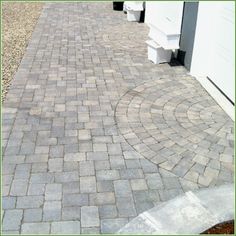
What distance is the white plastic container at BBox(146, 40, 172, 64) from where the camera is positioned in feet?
32.3

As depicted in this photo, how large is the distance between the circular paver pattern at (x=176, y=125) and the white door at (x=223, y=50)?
17.7 inches

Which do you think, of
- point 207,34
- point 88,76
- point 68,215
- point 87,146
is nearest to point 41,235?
point 68,215

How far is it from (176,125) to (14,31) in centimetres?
870

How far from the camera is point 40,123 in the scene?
6.80 m

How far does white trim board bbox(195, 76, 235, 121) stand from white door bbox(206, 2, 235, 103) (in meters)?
0.11

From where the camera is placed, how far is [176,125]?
6.80m

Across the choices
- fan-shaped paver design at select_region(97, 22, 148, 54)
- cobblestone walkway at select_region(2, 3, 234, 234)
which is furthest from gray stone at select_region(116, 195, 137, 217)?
fan-shaped paver design at select_region(97, 22, 148, 54)

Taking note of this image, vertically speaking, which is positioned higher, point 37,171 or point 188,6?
point 188,6

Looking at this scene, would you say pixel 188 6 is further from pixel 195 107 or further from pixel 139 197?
pixel 139 197

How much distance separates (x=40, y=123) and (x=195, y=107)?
325 centimetres

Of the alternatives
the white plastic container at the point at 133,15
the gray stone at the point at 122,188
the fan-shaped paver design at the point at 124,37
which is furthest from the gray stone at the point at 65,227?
the white plastic container at the point at 133,15

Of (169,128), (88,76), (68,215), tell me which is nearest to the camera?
(68,215)

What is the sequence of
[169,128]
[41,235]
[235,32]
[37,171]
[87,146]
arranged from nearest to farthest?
[41,235] → [37,171] → [87,146] → [169,128] → [235,32]

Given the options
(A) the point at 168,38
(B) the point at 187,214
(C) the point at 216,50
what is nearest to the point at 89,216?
(B) the point at 187,214
